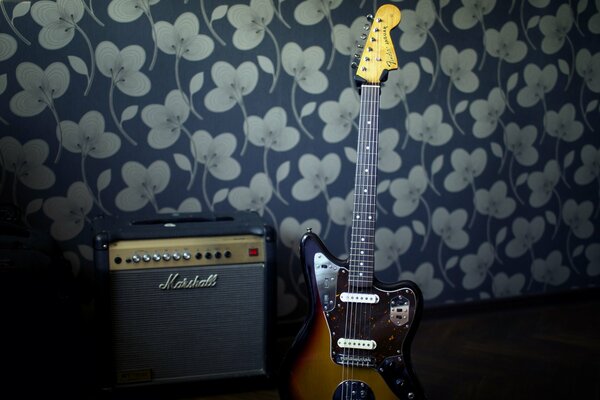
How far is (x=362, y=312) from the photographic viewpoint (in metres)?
1.79

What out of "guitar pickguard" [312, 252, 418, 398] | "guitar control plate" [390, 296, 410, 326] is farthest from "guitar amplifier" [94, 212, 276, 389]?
"guitar control plate" [390, 296, 410, 326]

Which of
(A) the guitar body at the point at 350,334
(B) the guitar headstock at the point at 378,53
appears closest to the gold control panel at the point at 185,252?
(A) the guitar body at the point at 350,334

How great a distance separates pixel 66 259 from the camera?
7.13 ft

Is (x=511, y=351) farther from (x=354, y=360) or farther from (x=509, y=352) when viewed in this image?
(x=354, y=360)

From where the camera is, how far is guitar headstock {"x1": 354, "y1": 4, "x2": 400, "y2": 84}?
1810mm

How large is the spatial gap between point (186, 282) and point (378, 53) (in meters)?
0.92

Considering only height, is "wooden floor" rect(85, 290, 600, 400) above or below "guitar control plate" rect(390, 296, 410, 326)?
below

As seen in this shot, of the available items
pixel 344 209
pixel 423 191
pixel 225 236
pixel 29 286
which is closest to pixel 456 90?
pixel 423 191

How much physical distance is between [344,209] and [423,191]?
369mm

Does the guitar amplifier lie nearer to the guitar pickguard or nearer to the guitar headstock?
the guitar pickguard

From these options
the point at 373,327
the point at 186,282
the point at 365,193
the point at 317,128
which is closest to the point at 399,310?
the point at 373,327

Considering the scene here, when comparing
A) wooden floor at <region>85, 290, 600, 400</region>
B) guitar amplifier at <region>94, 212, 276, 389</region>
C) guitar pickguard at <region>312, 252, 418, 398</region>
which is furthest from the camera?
wooden floor at <region>85, 290, 600, 400</region>

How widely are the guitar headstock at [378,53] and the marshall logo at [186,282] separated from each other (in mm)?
774

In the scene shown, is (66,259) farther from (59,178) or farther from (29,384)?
(29,384)
